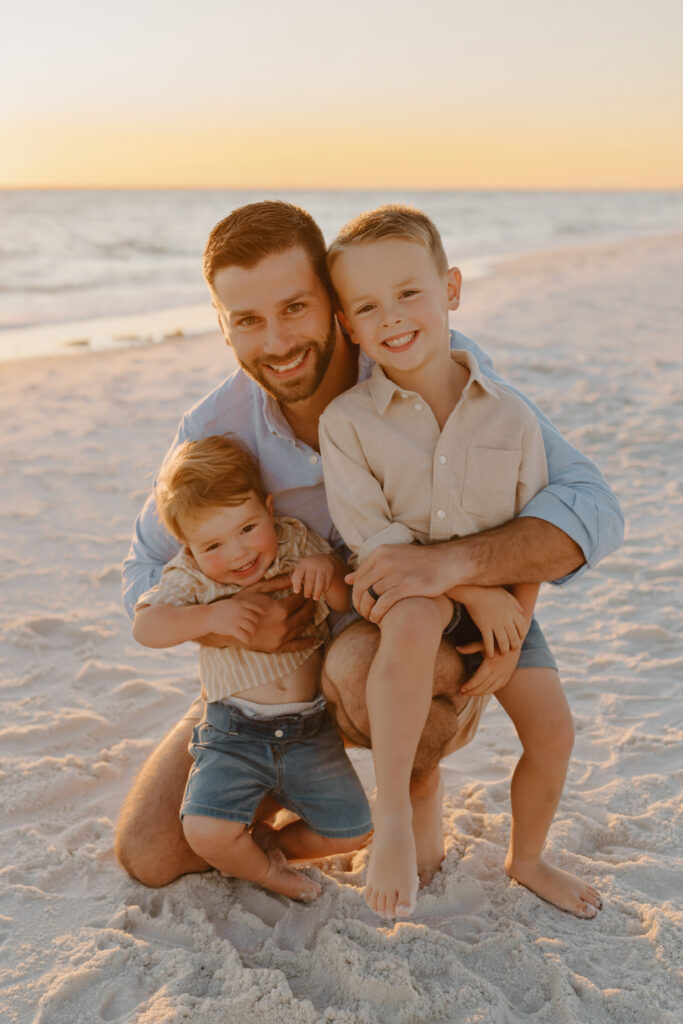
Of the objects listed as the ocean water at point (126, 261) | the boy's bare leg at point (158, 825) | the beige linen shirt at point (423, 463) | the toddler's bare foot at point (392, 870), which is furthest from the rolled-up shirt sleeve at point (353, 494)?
the ocean water at point (126, 261)

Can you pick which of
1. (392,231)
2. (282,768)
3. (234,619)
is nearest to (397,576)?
(234,619)

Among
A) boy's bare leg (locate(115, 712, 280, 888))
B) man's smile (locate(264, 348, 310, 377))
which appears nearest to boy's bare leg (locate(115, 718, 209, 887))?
boy's bare leg (locate(115, 712, 280, 888))

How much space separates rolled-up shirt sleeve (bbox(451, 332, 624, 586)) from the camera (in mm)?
2514

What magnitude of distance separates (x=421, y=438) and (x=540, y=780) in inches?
40.8

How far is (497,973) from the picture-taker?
2264 mm

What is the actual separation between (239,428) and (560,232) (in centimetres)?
3303

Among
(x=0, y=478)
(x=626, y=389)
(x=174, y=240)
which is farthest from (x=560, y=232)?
(x=0, y=478)

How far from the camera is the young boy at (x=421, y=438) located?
2.47m

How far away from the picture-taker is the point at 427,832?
2688mm

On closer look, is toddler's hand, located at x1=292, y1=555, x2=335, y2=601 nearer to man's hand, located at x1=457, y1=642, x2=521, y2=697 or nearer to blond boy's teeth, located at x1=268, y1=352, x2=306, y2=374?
man's hand, located at x1=457, y1=642, x2=521, y2=697

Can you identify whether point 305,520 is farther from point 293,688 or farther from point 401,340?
point 401,340

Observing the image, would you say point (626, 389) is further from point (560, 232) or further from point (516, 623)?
point (560, 232)

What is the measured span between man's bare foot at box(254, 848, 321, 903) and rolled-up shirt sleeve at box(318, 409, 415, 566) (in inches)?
37.1

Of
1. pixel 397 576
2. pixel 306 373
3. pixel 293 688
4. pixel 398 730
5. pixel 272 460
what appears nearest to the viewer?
pixel 398 730
